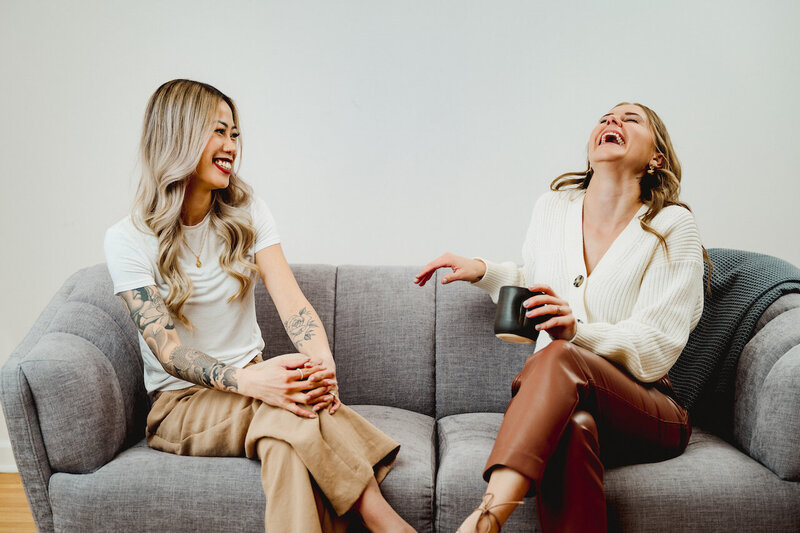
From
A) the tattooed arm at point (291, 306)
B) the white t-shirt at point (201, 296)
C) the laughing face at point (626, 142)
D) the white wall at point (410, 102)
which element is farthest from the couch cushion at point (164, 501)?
the laughing face at point (626, 142)

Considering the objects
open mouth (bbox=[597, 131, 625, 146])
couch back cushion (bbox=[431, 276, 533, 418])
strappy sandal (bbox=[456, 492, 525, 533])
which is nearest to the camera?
strappy sandal (bbox=[456, 492, 525, 533])

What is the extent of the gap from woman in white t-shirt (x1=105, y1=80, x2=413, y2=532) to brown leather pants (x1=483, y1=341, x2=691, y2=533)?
329 mm

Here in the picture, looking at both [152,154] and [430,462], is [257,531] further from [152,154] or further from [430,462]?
[152,154]

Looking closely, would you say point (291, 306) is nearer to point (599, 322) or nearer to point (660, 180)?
point (599, 322)

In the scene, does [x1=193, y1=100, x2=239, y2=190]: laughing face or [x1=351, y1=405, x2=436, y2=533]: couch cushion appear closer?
[x1=351, y1=405, x2=436, y2=533]: couch cushion

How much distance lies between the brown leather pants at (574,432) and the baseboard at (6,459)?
7.12 feet

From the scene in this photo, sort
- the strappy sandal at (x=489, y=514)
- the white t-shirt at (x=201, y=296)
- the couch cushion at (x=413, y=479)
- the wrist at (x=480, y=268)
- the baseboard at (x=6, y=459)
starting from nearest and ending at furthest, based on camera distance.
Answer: the strappy sandal at (x=489, y=514)
the couch cushion at (x=413, y=479)
the white t-shirt at (x=201, y=296)
the wrist at (x=480, y=268)
the baseboard at (x=6, y=459)

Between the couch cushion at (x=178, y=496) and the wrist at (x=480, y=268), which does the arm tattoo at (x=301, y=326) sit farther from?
the wrist at (x=480, y=268)

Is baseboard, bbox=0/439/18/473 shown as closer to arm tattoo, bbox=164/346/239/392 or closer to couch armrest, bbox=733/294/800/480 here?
arm tattoo, bbox=164/346/239/392

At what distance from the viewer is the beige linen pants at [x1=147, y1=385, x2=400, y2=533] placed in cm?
143

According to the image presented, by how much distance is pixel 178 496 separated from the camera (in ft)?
4.98

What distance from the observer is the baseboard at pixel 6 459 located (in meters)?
2.63

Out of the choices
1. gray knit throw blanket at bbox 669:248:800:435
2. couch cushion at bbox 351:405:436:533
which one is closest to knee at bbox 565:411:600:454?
couch cushion at bbox 351:405:436:533

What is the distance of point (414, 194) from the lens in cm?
246
